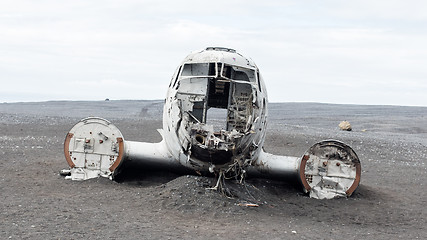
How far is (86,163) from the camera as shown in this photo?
13430mm

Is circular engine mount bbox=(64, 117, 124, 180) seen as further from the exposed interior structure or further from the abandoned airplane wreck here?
the exposed interior structure

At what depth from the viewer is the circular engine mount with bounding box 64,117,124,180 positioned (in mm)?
13344

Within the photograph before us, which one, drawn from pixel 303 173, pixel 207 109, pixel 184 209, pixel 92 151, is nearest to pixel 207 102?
pixel 207 109

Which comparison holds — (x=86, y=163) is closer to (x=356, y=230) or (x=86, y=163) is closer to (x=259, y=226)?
(x=259, y=226)

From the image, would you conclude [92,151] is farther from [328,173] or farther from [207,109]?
[328,173]

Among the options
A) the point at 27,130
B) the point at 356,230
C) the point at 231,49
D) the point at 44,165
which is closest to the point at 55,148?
the point at 44,165

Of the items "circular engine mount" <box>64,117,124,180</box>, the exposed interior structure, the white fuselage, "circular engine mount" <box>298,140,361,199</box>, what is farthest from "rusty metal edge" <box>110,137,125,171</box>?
"circular engine mount" <box>298,140,361,199</box>

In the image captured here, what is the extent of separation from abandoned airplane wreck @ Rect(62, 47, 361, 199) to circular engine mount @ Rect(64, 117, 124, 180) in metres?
0.02

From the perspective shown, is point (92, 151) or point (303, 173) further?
point (92, 151)

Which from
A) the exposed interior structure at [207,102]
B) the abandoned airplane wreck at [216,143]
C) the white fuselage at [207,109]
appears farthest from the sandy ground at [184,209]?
the exposed interior structure at [207,102]

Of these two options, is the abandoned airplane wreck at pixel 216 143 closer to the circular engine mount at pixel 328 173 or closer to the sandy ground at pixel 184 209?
the circular engine mount at pixel 328 173

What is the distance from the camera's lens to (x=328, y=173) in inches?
509

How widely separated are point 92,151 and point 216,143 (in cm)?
436

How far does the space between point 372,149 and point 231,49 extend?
1488 cm
